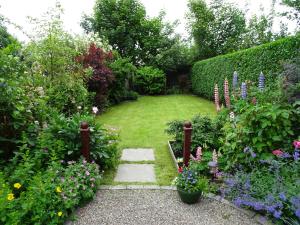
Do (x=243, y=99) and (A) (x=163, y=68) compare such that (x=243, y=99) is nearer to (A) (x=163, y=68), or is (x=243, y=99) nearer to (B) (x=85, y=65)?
(B) (x=85, y=65)

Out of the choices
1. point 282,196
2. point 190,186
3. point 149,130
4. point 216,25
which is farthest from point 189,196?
point 216,25

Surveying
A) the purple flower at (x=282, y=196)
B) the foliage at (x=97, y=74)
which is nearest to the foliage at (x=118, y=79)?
the foliage at (x=97, y=74)

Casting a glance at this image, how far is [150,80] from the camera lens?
57.5ft

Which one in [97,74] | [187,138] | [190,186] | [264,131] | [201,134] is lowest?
[190,186]

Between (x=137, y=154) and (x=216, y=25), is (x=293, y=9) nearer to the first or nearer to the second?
(x=137, y=154)

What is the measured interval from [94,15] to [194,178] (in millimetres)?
19984

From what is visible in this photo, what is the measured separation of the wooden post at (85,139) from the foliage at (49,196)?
0.38 meters

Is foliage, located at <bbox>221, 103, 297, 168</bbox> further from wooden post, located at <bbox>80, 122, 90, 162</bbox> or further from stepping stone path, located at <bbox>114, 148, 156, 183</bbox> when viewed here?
wooden post, located at <bbox>80, 122, 90, 162</bbox>

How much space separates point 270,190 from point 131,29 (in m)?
19.6

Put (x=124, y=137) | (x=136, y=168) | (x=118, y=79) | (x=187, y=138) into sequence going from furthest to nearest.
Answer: (x=118, y=79)
(x=124, y=137)
(x=136, y=168)
(x=187, y=138)

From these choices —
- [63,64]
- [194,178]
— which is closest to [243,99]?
[194,178]

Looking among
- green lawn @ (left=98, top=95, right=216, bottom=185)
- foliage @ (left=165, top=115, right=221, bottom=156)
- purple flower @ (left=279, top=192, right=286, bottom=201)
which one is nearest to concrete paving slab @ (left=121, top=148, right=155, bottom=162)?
green lawn @ (left=98, top=95, right=216, bottom=185)

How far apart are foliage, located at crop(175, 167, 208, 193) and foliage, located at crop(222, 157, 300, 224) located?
32cm

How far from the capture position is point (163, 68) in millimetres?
18750
